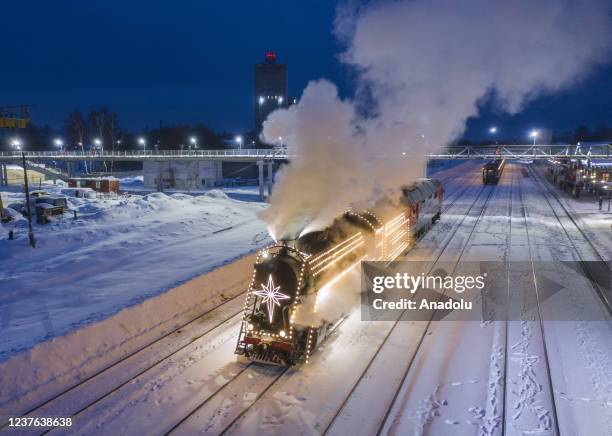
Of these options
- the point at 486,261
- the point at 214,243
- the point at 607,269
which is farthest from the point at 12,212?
the point at 607,269

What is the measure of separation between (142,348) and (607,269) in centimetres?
1698

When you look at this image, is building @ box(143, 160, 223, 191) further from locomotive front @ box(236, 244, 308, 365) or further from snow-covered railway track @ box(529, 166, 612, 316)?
locomotive front @ box(236, 244, 308, 365)

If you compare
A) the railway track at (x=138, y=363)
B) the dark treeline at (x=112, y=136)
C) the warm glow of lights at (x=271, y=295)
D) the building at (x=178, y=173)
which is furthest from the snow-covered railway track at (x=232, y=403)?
the dark treeline at (x=112, y=136)

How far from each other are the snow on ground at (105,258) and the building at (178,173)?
22152 millimetres

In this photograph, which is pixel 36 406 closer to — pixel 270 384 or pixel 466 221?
pixel 270 384

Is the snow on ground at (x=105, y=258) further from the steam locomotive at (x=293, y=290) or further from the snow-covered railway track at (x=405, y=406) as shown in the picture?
the snow-covered railway track at (x=405, y=406)

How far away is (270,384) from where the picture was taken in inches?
352

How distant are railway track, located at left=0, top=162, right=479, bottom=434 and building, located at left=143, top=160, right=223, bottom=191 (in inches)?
1638

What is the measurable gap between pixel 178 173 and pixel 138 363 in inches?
1815

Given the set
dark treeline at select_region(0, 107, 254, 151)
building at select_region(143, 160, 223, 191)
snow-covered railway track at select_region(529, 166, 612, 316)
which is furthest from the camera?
dark treeline at select_region(0, 107, 254, 151)

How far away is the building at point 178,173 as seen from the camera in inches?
2085

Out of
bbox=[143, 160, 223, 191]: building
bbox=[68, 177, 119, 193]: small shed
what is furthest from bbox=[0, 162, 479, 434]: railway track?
bbox=[143, 160, 223, 191]: building

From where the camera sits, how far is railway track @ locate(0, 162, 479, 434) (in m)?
8.09

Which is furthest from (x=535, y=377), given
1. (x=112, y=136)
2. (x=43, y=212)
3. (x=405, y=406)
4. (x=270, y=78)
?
(x=270, y=78)
